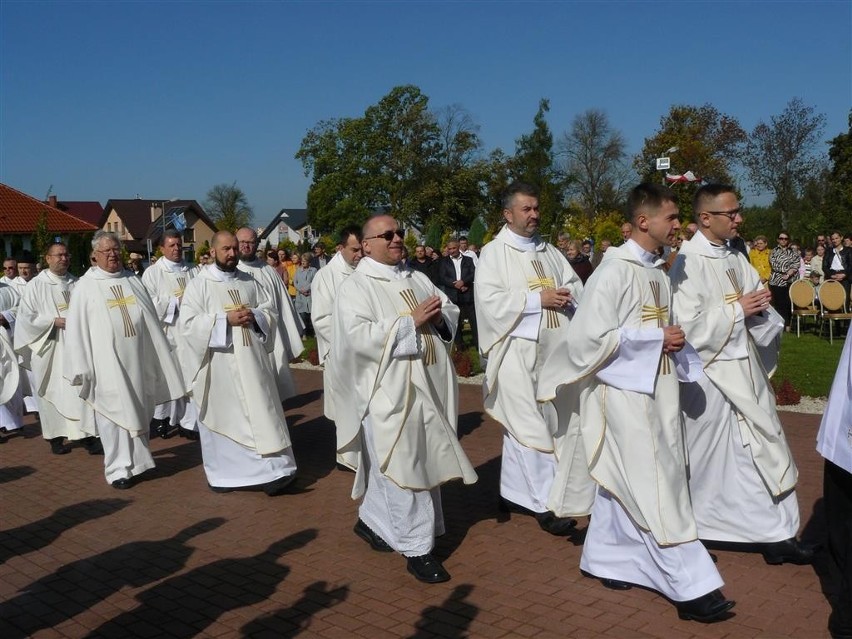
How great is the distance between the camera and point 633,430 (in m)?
5.24

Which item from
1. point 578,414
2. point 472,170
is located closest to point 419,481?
point 578,414

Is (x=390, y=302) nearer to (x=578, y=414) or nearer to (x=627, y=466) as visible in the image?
(x=578, y=414)

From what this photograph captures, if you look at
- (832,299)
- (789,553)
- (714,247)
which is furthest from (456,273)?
(789,553)

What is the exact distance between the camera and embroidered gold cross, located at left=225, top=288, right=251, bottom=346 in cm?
851

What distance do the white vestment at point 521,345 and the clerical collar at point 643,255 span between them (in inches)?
63.6

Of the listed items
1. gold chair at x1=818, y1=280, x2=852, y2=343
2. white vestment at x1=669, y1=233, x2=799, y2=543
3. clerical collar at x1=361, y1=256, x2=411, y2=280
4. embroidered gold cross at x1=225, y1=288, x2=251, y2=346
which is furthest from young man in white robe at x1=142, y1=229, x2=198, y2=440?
gold chair at x1=818, y1=280, x2=852, y2=343

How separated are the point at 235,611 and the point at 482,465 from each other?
3.86 metres

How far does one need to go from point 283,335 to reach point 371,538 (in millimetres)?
3567

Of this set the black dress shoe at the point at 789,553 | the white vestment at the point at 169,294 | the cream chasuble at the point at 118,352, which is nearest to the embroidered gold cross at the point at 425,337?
the black dress shoe at the point at 789,553

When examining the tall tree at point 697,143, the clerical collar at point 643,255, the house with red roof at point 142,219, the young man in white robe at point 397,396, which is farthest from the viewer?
the house with red roof at point 142,219

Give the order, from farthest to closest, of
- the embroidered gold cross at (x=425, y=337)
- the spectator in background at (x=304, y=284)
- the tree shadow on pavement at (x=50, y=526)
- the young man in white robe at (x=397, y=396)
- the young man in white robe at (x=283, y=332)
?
1. the spectator in background at (x=304, y=284)
2. the young man in white robe at (x=283, y=332)
3. the tree shadow on pavement at (x=50, y=526)
4. the embroidered gold cross at (x=425, y=337)
5. the young man in white robe at (x=397, y=396)

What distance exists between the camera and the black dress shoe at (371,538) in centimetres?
648

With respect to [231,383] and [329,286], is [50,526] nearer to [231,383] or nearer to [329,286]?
[231,383]

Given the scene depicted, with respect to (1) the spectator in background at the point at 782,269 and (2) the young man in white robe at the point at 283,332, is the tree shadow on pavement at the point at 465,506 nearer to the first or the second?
(2) the young man in white robe at the point at 283,332
